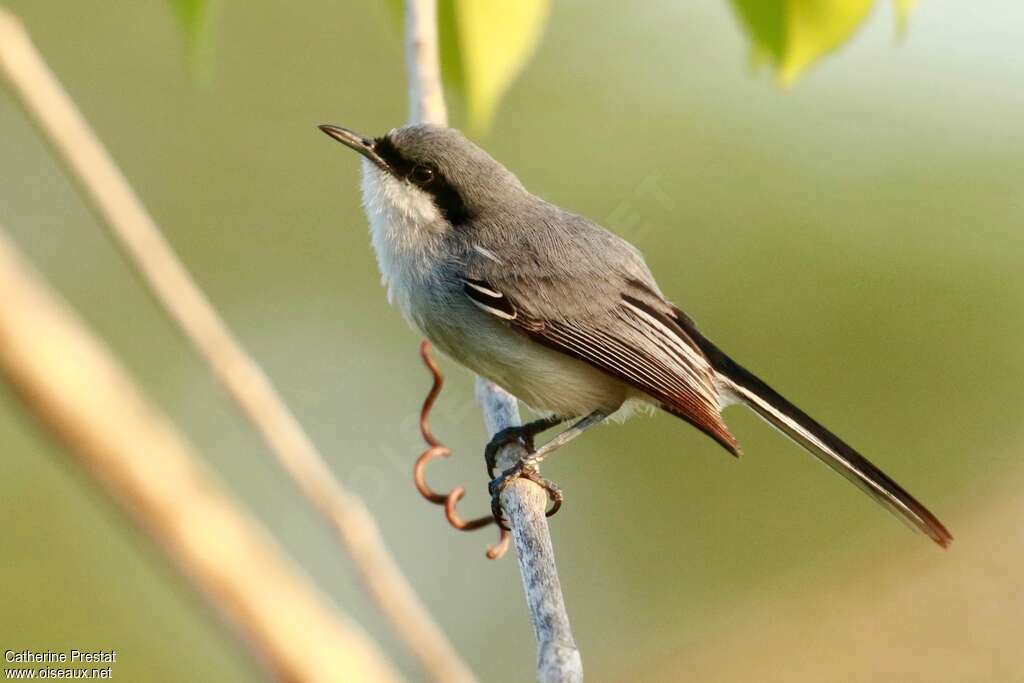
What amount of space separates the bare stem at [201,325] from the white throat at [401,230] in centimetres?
177

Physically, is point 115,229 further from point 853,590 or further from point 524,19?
point 853,590

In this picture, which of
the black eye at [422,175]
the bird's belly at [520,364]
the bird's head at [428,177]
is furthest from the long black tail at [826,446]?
the black eye at [422,175]

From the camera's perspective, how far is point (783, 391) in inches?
140

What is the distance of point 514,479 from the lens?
2.25 m

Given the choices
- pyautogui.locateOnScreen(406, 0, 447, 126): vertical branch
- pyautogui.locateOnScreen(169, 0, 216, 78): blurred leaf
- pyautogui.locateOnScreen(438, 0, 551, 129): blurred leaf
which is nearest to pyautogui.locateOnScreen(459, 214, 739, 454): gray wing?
pyautogui.locateOnScreen(406, 0, 447, 126): vertical branch

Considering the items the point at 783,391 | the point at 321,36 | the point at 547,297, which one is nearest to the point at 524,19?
the point at 547,297

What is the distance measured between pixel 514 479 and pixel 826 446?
693 millimetres

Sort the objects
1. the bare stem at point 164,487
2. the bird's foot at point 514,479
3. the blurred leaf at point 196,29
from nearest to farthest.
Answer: the bare stem at point 164,487
the blurred leaf at point 196,29
the bird's foot at point 514,479

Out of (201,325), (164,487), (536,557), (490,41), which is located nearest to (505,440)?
(536,557)

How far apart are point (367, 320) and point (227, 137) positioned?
0.89 meters

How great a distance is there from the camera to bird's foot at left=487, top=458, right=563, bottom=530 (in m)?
2.25

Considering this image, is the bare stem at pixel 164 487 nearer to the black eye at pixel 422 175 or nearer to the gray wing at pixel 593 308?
the gray wing at pixel 593 308

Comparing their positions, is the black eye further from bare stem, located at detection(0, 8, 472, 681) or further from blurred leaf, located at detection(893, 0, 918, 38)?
bare stem, located at detection(0, 8, 472, 681)

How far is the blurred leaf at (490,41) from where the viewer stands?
1270mm
